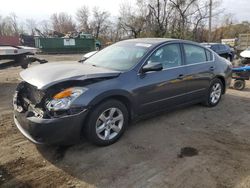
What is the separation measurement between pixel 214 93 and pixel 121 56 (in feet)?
9.05

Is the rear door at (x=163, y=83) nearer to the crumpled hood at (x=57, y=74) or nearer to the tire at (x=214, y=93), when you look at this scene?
the crumpled hood at (x=57, y=74)

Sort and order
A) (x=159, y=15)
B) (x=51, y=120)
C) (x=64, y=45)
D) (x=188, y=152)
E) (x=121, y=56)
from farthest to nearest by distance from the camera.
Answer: (x=159, y=15) < (x=64, y=45) < (x=121, y=56) < (x=188, y=152) < (x=51, y=120)

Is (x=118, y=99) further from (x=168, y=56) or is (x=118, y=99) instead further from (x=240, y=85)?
(x=240, y=85)

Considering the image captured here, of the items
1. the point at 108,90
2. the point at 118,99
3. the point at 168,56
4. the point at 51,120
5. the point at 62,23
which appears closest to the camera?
the point at 51,120

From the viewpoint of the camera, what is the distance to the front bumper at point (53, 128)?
10.5ft

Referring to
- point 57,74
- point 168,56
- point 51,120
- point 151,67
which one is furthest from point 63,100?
point 168,56

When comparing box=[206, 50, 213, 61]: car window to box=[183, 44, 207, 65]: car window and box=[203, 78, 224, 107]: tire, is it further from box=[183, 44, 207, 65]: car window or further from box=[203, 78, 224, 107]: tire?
box=[203, 78, 224, 107]: tire

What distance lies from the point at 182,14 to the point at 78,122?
103ft

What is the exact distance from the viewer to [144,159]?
353 cm

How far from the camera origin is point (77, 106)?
335 cm

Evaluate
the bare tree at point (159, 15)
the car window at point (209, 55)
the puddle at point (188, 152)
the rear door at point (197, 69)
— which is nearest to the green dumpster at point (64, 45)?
the bare tree at point (159, 15)

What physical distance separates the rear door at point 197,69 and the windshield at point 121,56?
111cm

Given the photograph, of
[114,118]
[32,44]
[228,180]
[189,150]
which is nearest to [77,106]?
[114,118]

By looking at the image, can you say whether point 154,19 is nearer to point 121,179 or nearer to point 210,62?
point 210,62
